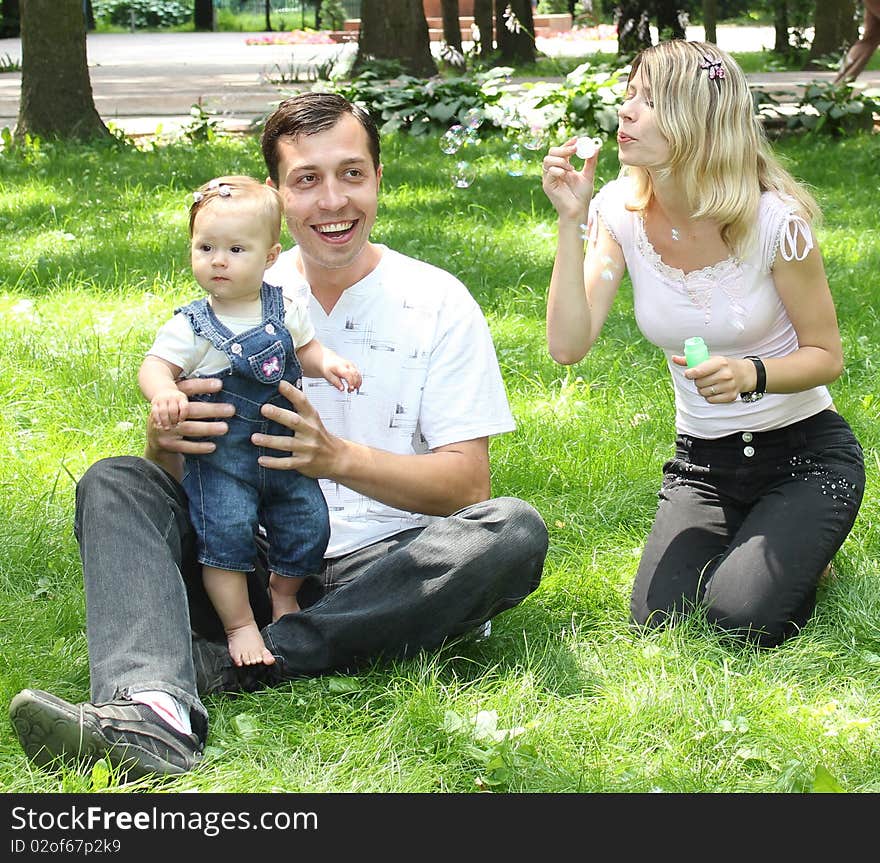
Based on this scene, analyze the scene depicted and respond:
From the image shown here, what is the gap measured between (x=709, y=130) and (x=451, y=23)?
18294 mm

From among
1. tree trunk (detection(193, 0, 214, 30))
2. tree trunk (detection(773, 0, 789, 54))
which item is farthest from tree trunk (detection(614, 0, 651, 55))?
tree trunk (detection(193, 0, 214, 30))

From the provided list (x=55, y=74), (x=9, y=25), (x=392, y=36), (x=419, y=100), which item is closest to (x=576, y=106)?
(x=419, y=100)

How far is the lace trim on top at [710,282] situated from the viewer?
340cm

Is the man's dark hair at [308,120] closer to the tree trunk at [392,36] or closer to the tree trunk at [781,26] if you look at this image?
the tree trunk at [392,36]

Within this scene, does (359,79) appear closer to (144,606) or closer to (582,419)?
(582,419)

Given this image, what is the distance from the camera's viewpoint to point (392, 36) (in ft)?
43.6

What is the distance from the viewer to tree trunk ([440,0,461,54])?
2033 centimetres

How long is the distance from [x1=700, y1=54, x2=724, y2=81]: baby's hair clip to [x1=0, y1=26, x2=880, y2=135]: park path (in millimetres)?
9232

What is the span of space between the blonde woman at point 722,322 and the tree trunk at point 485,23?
19.2 meters

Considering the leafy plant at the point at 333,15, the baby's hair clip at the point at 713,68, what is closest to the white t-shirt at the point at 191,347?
the baby's hair clip at the point at 713,68

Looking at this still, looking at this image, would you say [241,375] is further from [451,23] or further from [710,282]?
[451,23]

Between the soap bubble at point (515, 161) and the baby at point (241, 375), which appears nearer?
the baby at point (241, 375)

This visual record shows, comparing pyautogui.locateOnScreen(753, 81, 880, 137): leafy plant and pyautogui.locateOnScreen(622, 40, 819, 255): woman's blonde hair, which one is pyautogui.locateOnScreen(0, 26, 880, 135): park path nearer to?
pyautogui.locateOnScreen(753, 81, 880, 137): leafy plant

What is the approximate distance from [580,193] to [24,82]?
28.0 feet
